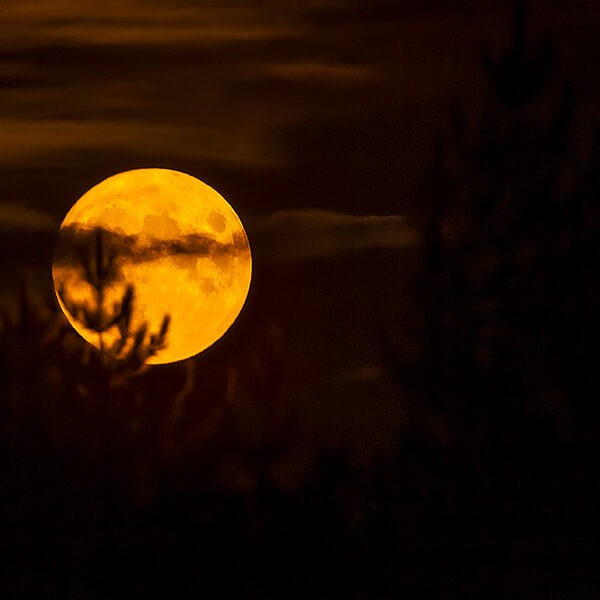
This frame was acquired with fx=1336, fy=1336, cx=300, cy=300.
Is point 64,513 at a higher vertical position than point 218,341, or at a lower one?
lower

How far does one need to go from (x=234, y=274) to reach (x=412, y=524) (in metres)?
2.93

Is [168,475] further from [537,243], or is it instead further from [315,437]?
[537,243]

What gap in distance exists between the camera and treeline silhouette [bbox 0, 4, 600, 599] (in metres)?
9.80

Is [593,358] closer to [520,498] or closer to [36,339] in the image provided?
[520,498]

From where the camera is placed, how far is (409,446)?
12.9m

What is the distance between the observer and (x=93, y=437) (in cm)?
1022

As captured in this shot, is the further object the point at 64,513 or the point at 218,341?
the point at 218,341

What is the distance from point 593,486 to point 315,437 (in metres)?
3.06

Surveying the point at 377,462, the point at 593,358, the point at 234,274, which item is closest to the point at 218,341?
the point at 234,274

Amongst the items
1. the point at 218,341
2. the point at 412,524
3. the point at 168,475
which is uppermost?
the point at 218,341

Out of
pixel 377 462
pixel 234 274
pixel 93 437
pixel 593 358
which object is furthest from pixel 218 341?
pixel 593 358

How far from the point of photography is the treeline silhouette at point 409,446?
9797 mm

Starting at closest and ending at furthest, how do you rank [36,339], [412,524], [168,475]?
[36,339] → [168,475] → [412,524]

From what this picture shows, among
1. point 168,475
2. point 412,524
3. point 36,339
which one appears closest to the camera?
point 36,339
